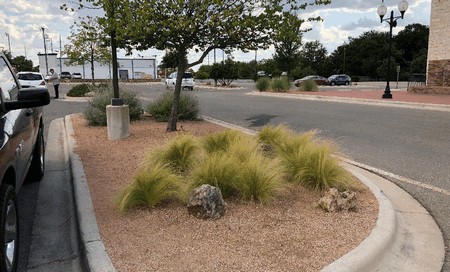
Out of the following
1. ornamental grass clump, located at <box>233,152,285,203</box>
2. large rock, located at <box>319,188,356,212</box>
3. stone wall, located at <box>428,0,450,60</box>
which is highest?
stone wall, located at <box>428,0,450,60</box>

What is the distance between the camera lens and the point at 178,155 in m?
5.57

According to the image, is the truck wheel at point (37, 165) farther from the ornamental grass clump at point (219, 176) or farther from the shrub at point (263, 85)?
the shrub at point (263, 85)

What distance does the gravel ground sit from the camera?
125 inches

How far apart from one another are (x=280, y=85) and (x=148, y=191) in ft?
79.5

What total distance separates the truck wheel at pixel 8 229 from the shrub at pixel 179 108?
26.8ft

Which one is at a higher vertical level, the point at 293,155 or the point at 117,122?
the point at 117,122

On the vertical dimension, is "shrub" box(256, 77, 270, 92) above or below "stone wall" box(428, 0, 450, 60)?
below

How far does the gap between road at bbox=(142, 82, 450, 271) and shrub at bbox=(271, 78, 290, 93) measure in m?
11.7

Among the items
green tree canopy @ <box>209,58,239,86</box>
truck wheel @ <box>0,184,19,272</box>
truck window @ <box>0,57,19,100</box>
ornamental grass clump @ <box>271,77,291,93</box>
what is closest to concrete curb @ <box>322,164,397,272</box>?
truck wheel @ <box>0,184,19,272</box>

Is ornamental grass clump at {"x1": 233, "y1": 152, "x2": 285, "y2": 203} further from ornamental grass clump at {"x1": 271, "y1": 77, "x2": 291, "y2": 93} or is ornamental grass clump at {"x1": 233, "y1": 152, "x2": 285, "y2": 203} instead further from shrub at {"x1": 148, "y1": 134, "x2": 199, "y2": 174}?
ornamental grass clump at {"x1": 271, "y1": 77, "x2": 291, "y2": 93}

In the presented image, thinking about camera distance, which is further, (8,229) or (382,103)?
(382,103)

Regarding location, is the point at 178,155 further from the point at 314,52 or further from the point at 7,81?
the point at 314,52

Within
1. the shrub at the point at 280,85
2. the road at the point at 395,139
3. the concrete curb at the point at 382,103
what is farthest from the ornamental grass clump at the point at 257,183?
the shrub at the point at 280,85

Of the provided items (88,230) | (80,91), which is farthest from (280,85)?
(88,230)
